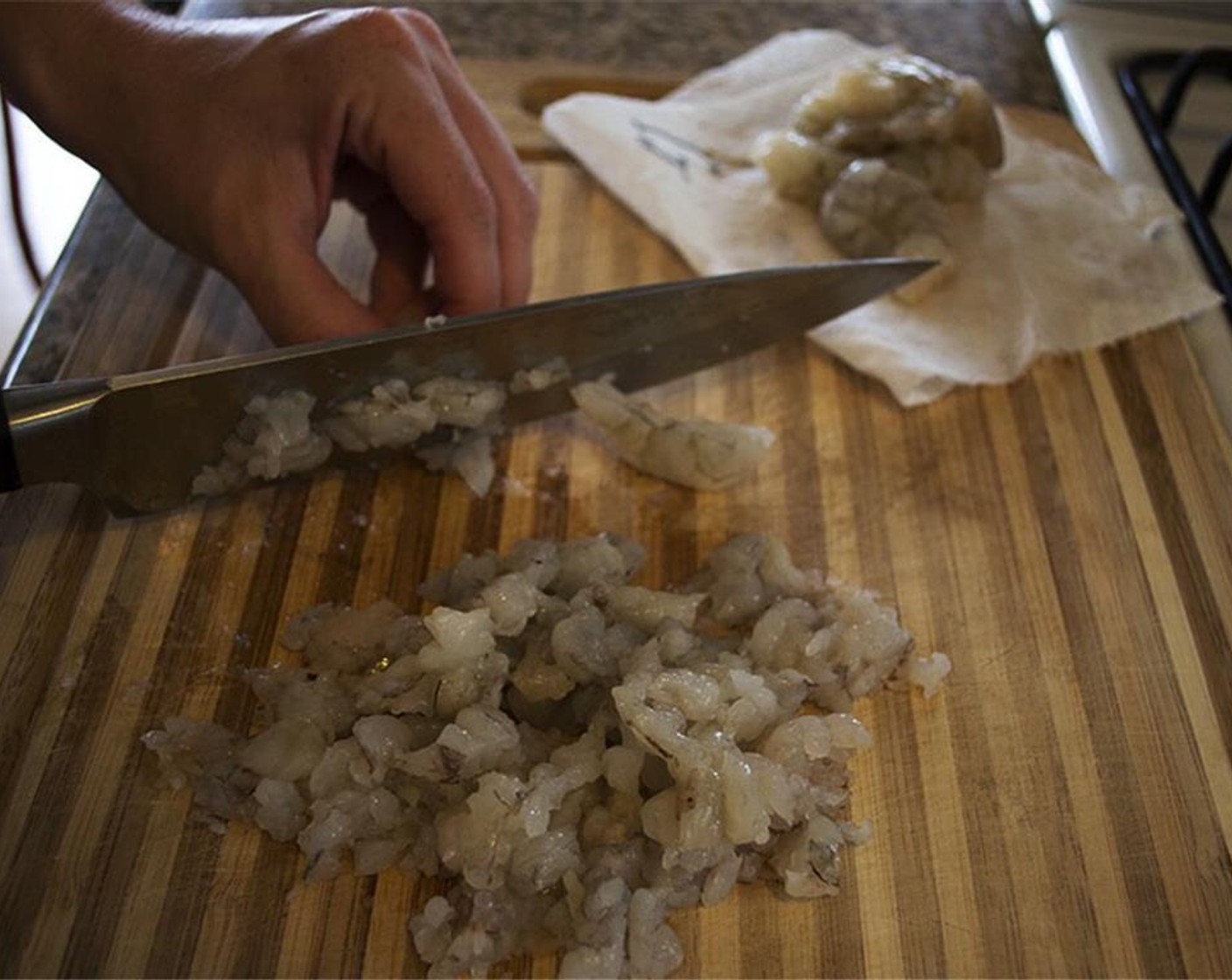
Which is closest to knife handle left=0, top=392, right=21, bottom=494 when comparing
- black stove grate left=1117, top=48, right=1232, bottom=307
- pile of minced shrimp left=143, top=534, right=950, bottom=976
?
pile of minced shrimp left=143, top=534, right=950, bottom=976

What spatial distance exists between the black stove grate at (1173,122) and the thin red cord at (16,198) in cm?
156

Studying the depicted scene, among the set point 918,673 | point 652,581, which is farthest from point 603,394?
point 918,673

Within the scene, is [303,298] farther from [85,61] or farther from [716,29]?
[716,29]

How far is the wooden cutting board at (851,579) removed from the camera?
3.71 ft

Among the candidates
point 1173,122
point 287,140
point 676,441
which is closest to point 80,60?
point 287,140

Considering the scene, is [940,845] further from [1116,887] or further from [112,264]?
[112,264]

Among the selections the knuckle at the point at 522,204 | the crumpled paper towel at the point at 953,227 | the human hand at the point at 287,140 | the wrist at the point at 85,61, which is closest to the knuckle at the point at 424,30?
the human hand at the point at 287,140

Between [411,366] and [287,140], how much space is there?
0.28 m

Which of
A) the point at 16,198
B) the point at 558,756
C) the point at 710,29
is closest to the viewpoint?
the point at 558,756

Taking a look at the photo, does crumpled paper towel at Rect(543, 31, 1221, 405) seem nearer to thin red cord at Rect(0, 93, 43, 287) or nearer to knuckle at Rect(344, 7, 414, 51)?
knuckle at Rect(344, 7, 414, 51)

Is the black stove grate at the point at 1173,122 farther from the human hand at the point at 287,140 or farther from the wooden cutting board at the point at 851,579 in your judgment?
the human hand at the point at 287,140

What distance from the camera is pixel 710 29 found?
2.31 metres

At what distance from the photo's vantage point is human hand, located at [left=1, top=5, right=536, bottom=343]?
4.62 feet

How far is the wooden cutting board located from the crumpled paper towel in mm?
46
